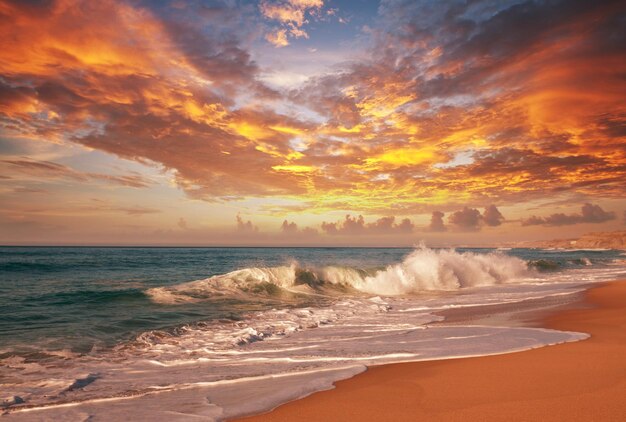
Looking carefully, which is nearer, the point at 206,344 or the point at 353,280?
the point at 206,344

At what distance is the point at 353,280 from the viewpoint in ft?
79.9

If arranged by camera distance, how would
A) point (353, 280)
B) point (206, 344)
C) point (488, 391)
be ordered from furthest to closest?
point (353, 280), point (206, 344), point (488, 391)

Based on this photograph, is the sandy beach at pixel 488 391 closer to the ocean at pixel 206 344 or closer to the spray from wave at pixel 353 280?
the ocean at pixel 206 344

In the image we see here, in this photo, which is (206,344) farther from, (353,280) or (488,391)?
(353,280)

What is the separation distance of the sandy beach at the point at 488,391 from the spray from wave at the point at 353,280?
12729mm

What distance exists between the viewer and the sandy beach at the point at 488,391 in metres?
3.79

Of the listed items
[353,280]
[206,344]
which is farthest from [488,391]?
[353,280]

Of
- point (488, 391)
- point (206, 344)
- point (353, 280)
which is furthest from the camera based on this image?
point (353, 280)

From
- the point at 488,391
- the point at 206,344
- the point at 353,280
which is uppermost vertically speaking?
the point at 488,391

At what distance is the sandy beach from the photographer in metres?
3.79

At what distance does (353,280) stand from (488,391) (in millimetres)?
20089

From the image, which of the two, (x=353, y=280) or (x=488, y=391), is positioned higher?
(x=488, y=391)

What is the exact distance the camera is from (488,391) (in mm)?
4402

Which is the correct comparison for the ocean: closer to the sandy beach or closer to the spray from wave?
the sandy beach
